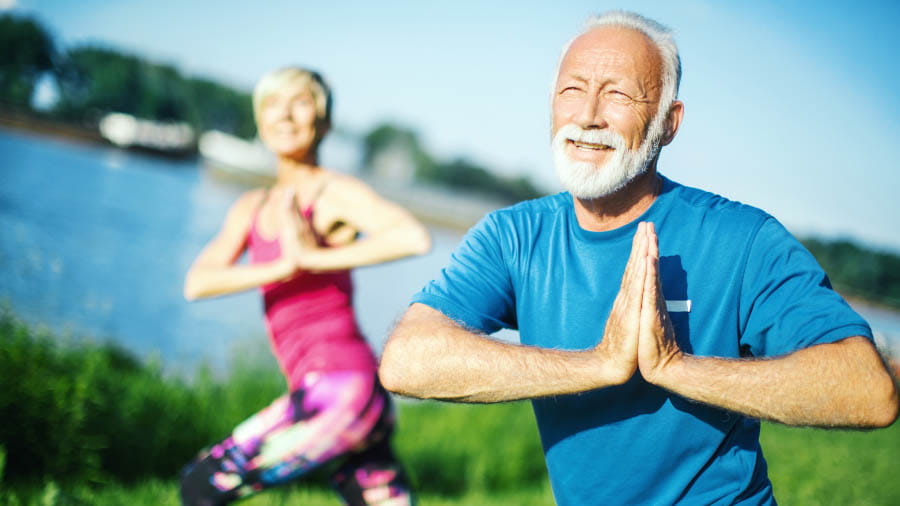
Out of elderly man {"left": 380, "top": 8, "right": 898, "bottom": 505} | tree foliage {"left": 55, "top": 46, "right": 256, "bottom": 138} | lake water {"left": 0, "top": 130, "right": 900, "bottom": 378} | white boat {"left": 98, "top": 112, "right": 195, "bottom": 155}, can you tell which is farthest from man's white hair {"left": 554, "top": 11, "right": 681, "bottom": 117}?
tree foliage {"left": 55, "top": 46, "right": 256, "bottom": 138}

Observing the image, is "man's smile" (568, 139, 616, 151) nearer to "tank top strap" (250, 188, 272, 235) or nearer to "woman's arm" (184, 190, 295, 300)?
"woman's arm" (184, 190, 295, 300)

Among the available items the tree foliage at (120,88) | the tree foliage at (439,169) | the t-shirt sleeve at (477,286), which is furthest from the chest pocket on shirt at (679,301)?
the tree foliage at (439,169)

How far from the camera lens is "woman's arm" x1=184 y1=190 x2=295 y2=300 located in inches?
117

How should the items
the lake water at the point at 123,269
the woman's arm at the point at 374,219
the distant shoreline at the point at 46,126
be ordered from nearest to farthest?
the woman's arm at the point at 374,219
the lake water at the point at 123,269
the distant shoreline at the point at 46,126

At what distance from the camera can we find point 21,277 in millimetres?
10945

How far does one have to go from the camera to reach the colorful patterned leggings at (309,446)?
276 centimetres

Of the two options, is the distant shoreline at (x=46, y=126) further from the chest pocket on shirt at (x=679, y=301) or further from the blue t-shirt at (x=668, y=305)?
the chest pocket on shirt at (x=679, y=301)

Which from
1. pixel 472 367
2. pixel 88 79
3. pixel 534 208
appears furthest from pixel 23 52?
pixel 472 367

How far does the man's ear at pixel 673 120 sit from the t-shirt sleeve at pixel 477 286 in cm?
59

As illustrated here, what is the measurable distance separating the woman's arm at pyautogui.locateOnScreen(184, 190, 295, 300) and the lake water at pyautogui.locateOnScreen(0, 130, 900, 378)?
25.8 inches

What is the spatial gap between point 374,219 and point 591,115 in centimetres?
131

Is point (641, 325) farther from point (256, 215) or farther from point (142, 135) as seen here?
point (142, 135)

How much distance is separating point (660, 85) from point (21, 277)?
11402 mm

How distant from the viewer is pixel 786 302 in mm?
1790
